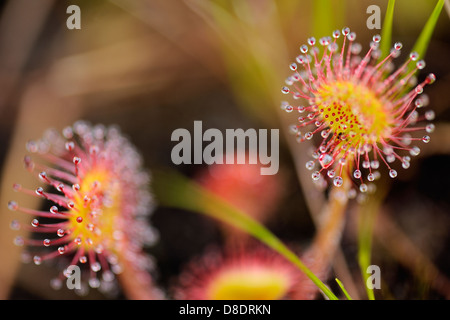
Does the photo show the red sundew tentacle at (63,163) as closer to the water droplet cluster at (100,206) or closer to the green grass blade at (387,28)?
the water droplet cluster at (100,206)

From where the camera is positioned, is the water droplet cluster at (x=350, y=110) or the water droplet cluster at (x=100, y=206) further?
the water droplet cluster at (x=100, y=206)

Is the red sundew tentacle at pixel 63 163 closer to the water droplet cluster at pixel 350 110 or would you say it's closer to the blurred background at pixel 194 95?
the blurred background at pixel 194 95

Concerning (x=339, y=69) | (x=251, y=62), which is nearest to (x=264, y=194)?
(x=251, y=62)

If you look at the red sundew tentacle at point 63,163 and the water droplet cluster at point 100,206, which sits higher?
the red sundew tentacle at point 63,163

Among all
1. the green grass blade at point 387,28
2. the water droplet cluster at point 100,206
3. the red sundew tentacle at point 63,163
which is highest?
the green grass blade at point 387,28

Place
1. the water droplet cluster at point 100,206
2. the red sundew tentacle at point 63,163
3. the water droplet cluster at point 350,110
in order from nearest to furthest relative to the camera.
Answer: the water droplet cluster at point 350,110
the water droplet cluster at point 100,206
the red sundew tentacle at point 63,163

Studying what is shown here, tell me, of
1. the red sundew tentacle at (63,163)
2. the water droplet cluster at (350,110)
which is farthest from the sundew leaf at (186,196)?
the water droplet cluster at (350,110)

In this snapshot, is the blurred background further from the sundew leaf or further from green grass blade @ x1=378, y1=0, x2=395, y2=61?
green grass blade @ x1=378, y1=0, x2=395, y2=61

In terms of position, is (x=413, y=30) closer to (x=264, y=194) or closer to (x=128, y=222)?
(x=264, y=194)

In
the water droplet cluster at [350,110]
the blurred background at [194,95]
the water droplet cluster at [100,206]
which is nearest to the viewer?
the water droplet cluster at [350,110]

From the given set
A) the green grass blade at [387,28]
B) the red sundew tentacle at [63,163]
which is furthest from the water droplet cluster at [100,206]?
the green grass blade at [387,28]
